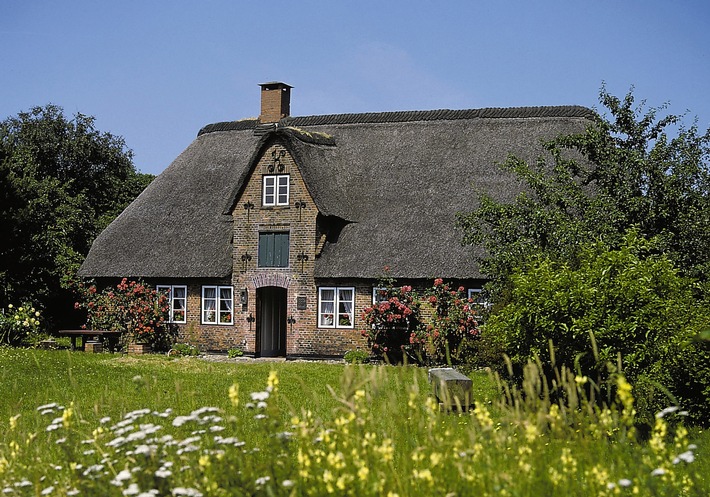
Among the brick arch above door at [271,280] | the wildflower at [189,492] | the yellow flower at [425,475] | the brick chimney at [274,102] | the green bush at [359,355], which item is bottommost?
the wildflower at [189,492]

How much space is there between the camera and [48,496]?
6.27 metres

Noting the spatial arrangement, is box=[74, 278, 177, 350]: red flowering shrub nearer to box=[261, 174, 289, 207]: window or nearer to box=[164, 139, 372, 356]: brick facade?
box=[164, 139, 372, 356]: brick facade

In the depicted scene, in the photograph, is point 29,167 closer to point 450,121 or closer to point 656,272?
point 450,121

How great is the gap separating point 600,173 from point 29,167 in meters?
27.7

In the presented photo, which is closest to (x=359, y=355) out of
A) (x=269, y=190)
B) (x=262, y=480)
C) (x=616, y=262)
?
(x=269, y=190)

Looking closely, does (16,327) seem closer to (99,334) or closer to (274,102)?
(99,334)

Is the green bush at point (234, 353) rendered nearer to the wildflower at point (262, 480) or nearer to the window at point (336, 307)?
the window at point (336, 307)

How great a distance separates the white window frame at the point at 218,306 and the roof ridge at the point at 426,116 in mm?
6878

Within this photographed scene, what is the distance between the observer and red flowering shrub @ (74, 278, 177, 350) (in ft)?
92.5

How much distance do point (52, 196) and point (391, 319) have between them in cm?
2281

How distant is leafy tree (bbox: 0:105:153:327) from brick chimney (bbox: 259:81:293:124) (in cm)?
847

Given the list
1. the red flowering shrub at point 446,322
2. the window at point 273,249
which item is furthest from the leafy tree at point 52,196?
the red flowering shrub at point 446,322

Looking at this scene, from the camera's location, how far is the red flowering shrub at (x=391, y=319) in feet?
82.1

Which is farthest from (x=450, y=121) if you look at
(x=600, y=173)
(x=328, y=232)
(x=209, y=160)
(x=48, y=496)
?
(x=48, y=496)
